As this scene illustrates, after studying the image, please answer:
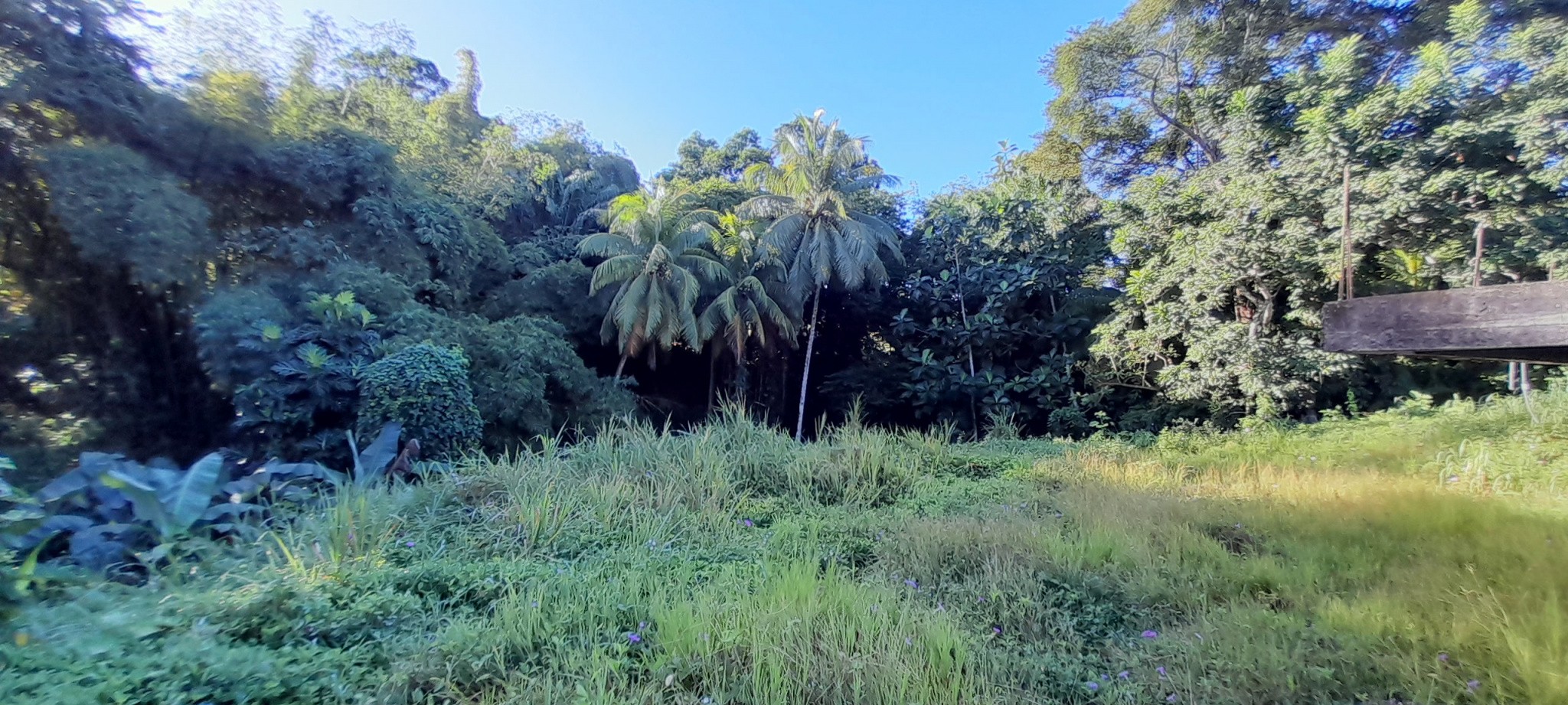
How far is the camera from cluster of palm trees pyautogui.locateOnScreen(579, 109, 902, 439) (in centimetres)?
1564

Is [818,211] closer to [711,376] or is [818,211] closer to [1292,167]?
[711,376]

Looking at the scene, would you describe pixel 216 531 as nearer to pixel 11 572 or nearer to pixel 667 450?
pixel 11 572

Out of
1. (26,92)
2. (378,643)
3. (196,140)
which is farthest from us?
(196,140)

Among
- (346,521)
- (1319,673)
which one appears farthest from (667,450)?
(1319,673)

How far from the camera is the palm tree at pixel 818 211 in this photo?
661 inches

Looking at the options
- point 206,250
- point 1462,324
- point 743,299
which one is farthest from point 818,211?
point 1462,324

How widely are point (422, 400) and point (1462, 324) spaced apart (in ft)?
29.4

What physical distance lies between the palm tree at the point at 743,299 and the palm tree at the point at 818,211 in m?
0.50

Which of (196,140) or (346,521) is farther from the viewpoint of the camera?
(196,140)

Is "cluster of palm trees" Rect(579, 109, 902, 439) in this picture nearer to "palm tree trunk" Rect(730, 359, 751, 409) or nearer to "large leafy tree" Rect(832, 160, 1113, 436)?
"palm tree trunk" Rect(730, 359, 751, 409)

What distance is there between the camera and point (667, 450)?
7020 mm

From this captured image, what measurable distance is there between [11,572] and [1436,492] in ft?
29.0

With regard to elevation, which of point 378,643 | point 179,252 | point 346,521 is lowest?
point 378,643

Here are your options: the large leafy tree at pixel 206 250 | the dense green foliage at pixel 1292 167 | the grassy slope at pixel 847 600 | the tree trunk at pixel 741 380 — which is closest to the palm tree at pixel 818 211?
the tree trunk at pixel 741 380
